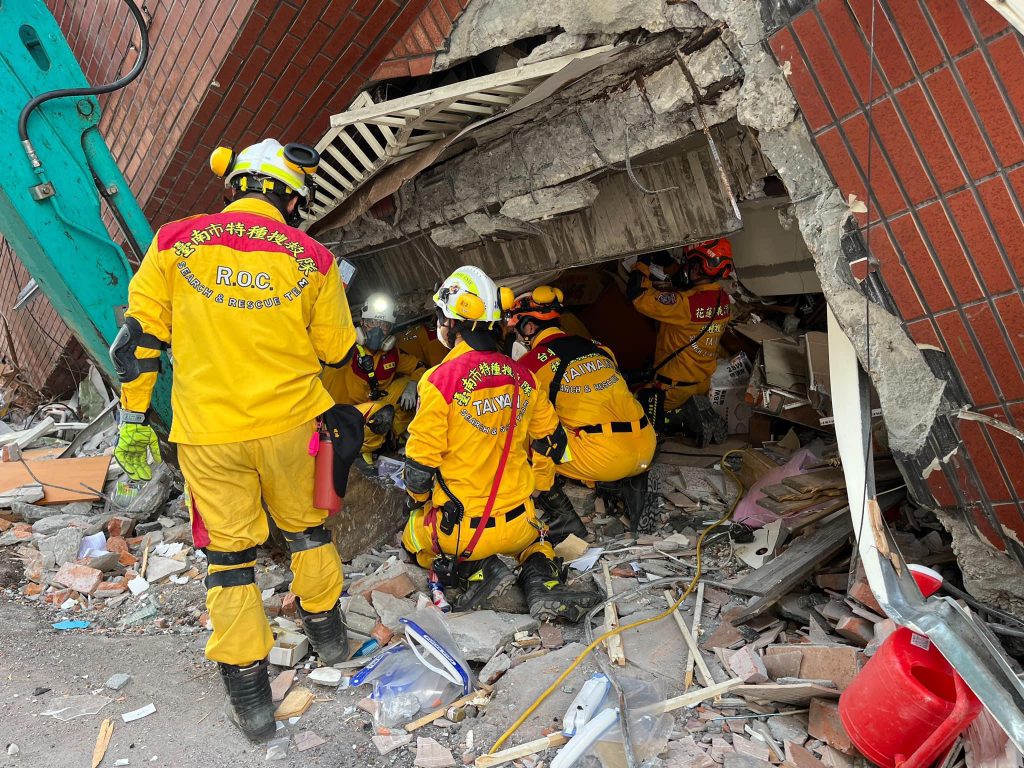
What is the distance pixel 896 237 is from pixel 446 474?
2328mm

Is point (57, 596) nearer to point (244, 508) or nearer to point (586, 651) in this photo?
point (244, 508)

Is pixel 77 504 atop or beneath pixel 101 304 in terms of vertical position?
beneath

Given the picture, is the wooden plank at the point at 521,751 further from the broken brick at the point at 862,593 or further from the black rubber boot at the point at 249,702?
the broken brick at the point at 862,593

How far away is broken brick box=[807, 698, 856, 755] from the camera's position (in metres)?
2.39

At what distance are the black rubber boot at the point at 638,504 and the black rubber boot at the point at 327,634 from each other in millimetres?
2121

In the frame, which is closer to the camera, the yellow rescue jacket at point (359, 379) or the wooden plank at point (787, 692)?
the wooden plank at point (787, 692)

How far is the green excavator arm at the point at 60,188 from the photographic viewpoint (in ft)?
11.7

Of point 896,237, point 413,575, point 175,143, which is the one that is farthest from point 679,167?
point 175,143

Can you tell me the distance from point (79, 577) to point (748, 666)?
12.1 feet

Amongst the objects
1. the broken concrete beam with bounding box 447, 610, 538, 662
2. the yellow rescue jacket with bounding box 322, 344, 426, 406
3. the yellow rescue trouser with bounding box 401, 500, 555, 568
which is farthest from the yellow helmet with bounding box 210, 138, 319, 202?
the yellow rescue jacket with bounding box 322, 344, 426, 406

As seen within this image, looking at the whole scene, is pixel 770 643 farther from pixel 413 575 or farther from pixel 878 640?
pixel 413 575

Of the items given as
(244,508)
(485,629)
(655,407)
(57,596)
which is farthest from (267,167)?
(655,407)

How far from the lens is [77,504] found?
515cm

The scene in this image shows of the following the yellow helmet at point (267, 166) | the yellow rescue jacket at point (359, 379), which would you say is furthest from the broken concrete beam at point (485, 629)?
the yellow rescue jacket at point (359, 379)
